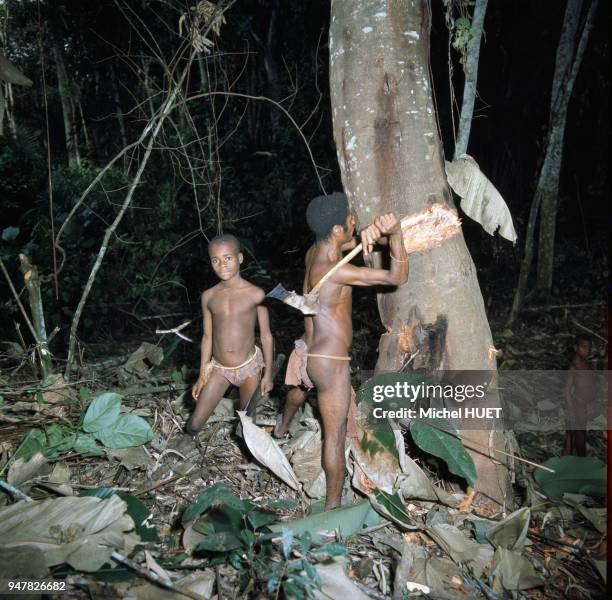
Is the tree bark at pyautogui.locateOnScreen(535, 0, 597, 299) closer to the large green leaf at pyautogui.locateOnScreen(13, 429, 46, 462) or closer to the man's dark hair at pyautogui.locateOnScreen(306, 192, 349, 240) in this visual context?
the man's dark hair at pyautogui.locateOnScreen(306, 192, 349, 240)

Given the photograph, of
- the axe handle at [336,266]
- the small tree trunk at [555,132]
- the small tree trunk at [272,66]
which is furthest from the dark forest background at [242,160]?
the axe handle at [336,266]

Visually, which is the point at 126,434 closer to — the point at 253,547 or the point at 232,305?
the point at 232,305

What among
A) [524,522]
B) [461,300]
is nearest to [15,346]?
[461,300]

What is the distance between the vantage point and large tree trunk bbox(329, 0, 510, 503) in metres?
2.77

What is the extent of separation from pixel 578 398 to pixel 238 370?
9.94 ft

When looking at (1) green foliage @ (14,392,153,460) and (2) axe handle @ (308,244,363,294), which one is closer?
(2) axe handle @ (308,244,363,294)

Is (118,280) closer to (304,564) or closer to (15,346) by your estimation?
(15,346)

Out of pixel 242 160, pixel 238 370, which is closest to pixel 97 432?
pixel 238 370

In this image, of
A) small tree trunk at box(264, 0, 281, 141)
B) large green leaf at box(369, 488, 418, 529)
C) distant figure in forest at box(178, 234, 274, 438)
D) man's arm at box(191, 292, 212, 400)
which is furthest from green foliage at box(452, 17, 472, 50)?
small tree trunk at box(264, 0, 281, 141)

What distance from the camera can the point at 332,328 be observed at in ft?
9.25

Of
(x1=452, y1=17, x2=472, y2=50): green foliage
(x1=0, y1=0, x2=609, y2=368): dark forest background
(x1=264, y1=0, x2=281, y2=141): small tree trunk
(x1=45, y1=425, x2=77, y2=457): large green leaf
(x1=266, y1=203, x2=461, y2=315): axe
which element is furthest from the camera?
(x1=264, y1=0, x2=281, y2=141): small tree trunk

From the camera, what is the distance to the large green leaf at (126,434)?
3.23 m

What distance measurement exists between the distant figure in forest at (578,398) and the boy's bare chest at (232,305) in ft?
9.55

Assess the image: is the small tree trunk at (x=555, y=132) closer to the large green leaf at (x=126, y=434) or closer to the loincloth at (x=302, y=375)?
the loincloth at (x=302, y=375)
